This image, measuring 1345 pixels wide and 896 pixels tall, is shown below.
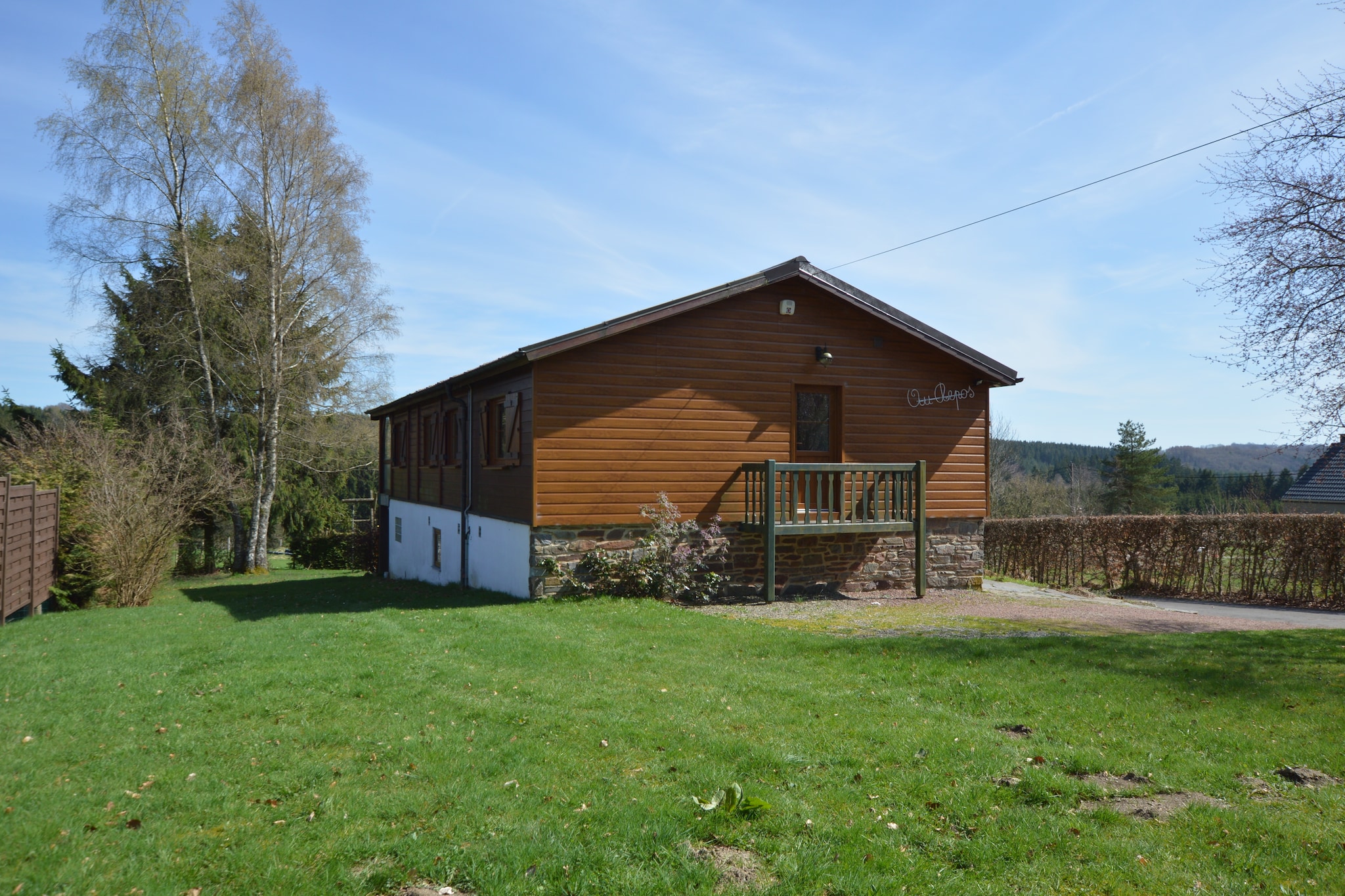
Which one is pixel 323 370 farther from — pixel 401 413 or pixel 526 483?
pixel 526 483

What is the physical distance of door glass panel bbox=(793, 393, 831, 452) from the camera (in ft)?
47.7

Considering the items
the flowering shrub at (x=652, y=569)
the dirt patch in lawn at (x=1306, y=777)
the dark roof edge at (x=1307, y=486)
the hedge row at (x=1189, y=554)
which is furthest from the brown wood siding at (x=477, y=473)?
the dark roof edge at (x=1307, y=486)

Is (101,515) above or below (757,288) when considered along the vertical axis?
below

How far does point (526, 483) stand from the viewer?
12.9 meters

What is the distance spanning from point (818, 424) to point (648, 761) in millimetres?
9941

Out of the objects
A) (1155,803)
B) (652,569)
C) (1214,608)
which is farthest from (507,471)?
(1214,608)

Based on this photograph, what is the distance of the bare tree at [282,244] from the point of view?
76.8ft

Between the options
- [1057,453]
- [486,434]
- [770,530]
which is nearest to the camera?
[770,530]

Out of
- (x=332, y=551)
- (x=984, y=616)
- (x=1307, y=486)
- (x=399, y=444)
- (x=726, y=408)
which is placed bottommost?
(x=332, y=551)

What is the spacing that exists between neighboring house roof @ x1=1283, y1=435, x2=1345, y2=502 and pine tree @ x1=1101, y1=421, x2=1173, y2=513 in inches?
540

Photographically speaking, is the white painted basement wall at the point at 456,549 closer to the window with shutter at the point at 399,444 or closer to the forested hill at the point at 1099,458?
the window with shutter at the point at 399,444

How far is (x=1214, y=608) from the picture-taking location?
15.8m

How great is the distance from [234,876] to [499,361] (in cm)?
993

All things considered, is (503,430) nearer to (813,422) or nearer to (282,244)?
(813,422)
